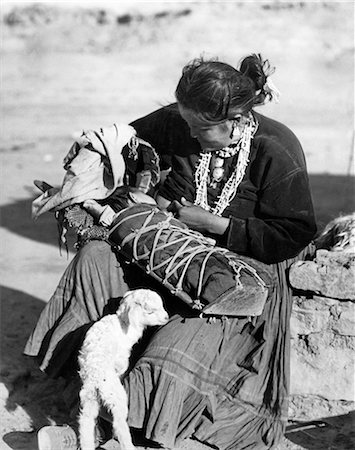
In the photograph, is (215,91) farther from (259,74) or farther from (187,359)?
(187,359)

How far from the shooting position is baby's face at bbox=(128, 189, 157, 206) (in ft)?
15.3

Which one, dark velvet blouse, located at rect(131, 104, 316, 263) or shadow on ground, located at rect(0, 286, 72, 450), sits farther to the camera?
shadow on ground, located at rect(0, 286, 72, 450)

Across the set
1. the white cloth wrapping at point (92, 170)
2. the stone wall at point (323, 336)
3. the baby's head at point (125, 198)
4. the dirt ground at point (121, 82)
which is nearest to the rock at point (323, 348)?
the stone wall at point (323, 336)

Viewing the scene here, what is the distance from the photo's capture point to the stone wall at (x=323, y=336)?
4.50 m

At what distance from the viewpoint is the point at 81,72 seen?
1507cm

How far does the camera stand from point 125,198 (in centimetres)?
471

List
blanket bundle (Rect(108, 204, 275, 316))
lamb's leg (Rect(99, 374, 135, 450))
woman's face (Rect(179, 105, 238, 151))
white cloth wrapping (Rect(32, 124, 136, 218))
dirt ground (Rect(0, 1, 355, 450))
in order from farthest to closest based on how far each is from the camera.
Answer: dirt ground (Rect(0, 1, 355, 450)), white cloth wrapping (Rect(32, 124, 136, 218)), woman's face (Rect(179, 105, 238, 151)), blanket bundle (Rect(108, 204, 275, 316)), lamb's leg (Rect(99, 374, 135, 450))

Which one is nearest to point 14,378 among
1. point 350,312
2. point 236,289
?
point 236,289

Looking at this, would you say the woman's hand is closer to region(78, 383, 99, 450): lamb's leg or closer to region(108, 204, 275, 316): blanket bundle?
region(108, 204, 275, 316): blanket bundle

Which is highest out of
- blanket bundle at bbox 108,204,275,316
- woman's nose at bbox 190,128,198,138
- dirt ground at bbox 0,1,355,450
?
woman's nose at bbox 190,128,198,138

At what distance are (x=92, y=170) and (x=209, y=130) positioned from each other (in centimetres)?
67

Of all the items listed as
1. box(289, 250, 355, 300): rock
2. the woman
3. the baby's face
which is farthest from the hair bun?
box(289, 250, 355, 300): rock

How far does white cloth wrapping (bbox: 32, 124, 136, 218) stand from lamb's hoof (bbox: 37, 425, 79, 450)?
115 centimetres

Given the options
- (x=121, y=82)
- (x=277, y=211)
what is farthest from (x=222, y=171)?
(x=121, y=82)
